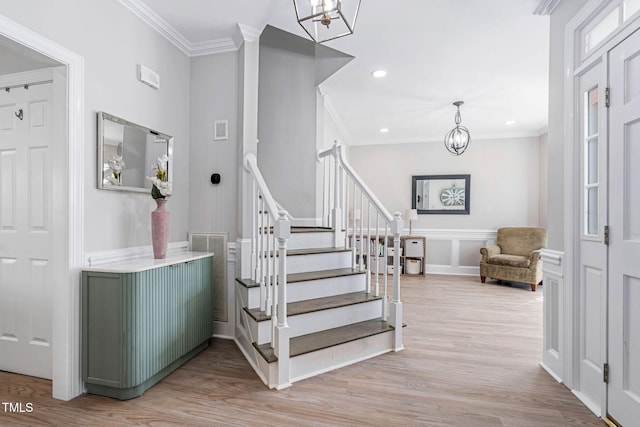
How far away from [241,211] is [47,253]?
137cm

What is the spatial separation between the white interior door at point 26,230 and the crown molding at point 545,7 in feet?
11.8

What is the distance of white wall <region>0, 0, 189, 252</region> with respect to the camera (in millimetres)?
1988

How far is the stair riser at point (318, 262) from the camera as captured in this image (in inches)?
119

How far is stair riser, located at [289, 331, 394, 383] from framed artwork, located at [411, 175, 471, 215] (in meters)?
4.39

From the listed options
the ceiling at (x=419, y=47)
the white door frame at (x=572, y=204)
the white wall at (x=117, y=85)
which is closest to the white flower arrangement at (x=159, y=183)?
the white wall at (x=117, y=85)

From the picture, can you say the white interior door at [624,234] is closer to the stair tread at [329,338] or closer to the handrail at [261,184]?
the stair tread at [329,338]

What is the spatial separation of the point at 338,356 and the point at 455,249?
4818 millimetres

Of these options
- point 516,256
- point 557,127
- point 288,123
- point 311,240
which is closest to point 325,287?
point 311,240

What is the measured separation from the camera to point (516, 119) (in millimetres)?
5488

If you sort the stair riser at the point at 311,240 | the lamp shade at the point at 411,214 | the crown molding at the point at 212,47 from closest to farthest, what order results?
the crown molding at the point at 212,47 < the stair riser at the point at 311,240 < the lamp shade at the point at 411,214

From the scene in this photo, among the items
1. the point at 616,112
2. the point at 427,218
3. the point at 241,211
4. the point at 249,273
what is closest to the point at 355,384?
the point at 249,273

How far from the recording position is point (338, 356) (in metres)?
2.48

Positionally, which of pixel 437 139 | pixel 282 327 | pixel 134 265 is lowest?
pixel 282 327

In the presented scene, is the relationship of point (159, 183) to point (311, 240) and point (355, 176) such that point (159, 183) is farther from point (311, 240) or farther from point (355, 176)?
point (355, 176)
